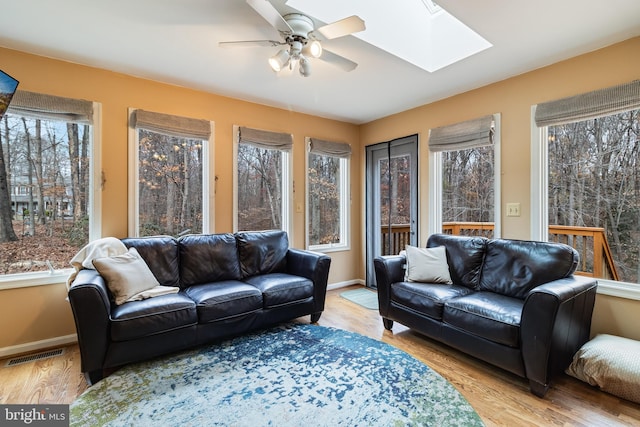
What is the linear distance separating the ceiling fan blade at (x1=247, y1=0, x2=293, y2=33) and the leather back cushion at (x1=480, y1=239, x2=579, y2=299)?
2502mm

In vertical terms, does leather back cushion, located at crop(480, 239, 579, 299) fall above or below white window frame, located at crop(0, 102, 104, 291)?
below

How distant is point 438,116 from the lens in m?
3.60

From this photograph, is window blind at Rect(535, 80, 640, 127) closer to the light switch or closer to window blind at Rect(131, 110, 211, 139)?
the light switch

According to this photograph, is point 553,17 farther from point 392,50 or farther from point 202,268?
point 202,268

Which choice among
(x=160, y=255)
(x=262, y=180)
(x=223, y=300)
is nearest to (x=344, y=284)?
(x=262, y=180)

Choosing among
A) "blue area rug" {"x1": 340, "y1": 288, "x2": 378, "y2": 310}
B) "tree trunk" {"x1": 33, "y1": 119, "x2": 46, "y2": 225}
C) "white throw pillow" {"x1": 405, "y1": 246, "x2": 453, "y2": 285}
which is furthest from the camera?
"blue area rug" {"x1": 340, "y1": 288, "x2": 378, "y2": 310}

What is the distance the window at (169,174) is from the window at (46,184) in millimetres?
356

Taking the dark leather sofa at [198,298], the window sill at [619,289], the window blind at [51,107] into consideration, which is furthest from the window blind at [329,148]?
the window sill at [619,289]

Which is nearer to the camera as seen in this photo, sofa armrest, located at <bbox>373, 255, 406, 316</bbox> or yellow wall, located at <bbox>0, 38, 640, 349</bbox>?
yellow wall, located at <bbox>0, 38, 640, 349</bbox>

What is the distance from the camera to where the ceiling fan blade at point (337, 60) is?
2169mm

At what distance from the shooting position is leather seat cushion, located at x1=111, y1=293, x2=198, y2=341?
2.07 meters

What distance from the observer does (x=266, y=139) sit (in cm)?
373

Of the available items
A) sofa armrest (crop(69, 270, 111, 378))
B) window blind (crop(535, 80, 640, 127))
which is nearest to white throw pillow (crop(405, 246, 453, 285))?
window blind (crop(535, 80, 640, 127))

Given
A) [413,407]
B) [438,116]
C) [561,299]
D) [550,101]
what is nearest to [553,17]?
[550,101]
